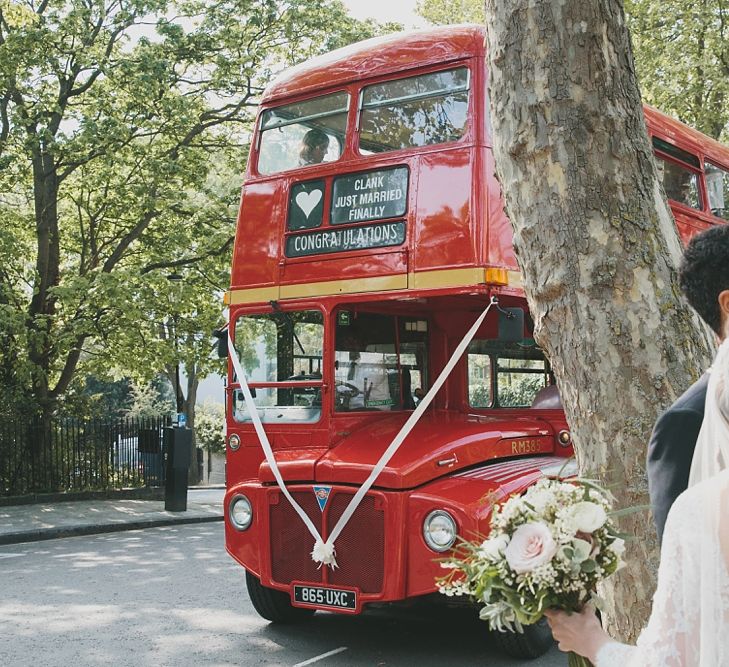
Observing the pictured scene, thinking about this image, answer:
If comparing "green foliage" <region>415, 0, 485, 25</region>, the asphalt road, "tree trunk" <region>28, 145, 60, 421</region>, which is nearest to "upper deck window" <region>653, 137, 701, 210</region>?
the asphalt road

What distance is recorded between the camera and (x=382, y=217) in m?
7.46

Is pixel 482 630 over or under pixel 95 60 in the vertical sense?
under

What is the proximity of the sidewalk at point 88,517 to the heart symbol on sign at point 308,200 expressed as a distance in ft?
23.7

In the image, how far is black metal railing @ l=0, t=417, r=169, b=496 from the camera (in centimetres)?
1678

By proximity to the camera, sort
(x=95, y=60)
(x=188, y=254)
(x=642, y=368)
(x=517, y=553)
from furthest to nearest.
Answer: (x=188, y=254) → (x=95, y=60) → (x=642, y=368) → (x=517, y=553)

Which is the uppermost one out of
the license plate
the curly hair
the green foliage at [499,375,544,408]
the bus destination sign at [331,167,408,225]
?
the bus destination sign at [331,167,408,225]

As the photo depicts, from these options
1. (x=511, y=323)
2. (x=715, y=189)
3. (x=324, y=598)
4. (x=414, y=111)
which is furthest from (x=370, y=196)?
(x=715, y=189)

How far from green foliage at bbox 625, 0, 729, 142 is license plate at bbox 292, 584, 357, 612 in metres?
17.7

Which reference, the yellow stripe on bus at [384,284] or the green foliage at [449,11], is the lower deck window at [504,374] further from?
the green foliage at [449,11]

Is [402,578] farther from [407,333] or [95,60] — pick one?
[95,60]

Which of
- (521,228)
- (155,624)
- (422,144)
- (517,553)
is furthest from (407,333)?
(517,553)

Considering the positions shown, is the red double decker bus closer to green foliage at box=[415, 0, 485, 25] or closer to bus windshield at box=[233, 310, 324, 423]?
bus windshield at box=[233, 310, 324, 423]

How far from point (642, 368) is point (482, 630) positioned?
459 cm

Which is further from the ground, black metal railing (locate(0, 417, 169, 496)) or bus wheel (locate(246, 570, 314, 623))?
black metal railing (locate(0, 417, 169, 496))
